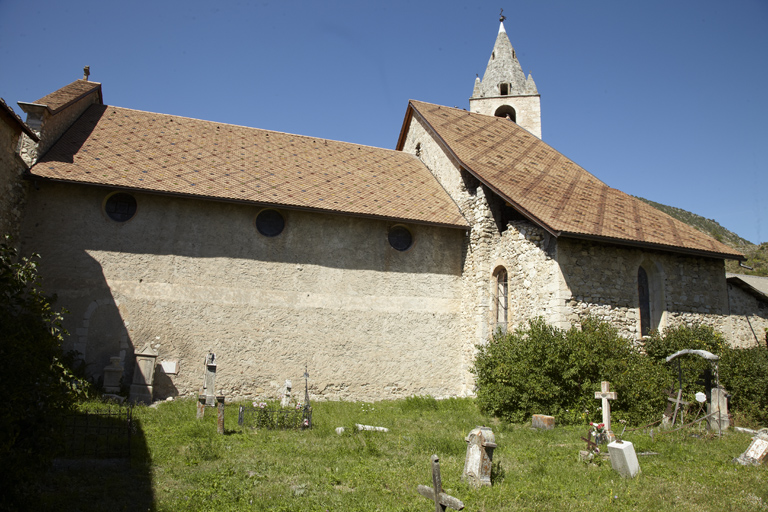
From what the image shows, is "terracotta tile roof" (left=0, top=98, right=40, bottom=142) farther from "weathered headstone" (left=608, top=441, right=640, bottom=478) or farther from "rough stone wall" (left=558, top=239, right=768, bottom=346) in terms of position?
"weathered headstone" (left=608, top=441, right=640, bottom=478)

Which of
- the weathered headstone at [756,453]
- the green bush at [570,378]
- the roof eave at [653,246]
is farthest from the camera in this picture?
the roof eave at [653,246]

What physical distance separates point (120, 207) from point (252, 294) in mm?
4142

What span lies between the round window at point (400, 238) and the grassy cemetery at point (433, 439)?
13.2ft

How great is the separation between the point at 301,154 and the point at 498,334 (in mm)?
9025

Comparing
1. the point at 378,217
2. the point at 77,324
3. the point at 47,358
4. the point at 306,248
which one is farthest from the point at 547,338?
the point at 77,324

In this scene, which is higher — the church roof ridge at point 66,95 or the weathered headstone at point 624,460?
the church roof ridge at point 66,95

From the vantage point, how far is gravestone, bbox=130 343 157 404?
12.8 metres

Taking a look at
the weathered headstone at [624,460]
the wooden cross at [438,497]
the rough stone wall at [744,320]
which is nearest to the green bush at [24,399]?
the wooden cross at [438,497]

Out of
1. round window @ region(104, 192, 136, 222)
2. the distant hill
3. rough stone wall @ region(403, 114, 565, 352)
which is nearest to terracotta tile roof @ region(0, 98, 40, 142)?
round window @ region(104, 192, 136, 222)

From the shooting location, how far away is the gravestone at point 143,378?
42.0 feet

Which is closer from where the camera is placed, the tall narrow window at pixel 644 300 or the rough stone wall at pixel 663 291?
the rough stone wall at pixel 663 291

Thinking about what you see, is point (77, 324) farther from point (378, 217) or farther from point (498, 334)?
point (498, 334)

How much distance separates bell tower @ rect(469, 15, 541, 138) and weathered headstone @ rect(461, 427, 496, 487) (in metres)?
18.9

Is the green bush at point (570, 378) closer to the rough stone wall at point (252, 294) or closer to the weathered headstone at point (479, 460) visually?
the rough stone wall at point (252, 294)
